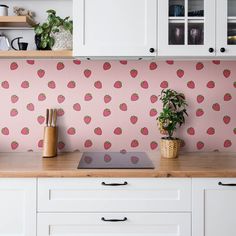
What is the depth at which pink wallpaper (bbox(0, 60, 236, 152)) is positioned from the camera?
2.84 meters

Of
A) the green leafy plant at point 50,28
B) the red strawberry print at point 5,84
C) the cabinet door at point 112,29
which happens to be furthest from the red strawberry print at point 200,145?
the red strawberry print at point 5,84

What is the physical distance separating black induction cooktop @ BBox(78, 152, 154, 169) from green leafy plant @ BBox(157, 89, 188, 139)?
247 mm

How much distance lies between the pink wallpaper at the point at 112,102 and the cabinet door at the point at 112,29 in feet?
1.26

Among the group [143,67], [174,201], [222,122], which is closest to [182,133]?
[222,122]

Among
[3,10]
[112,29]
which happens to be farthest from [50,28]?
[112,29]

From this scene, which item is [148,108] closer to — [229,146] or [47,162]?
[229,146]

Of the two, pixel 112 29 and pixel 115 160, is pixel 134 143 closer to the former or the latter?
pixel 115 160

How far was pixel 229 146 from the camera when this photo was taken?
9.45 ft

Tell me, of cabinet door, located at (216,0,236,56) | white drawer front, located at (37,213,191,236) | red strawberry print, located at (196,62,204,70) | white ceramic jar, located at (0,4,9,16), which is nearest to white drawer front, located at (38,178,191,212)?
white drawer front, located at (37,213,191,236)

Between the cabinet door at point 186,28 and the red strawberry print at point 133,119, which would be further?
the red strawberry print at point 133,119

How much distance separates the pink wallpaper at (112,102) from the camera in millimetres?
2842

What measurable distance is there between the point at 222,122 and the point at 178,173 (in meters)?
0.86

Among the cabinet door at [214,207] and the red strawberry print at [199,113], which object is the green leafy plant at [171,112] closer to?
the red strawberry print at [199,113]

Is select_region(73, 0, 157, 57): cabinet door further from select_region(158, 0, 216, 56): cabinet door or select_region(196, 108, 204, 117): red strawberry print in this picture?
select_region(196, 108, 204, 117): red strawberry print
